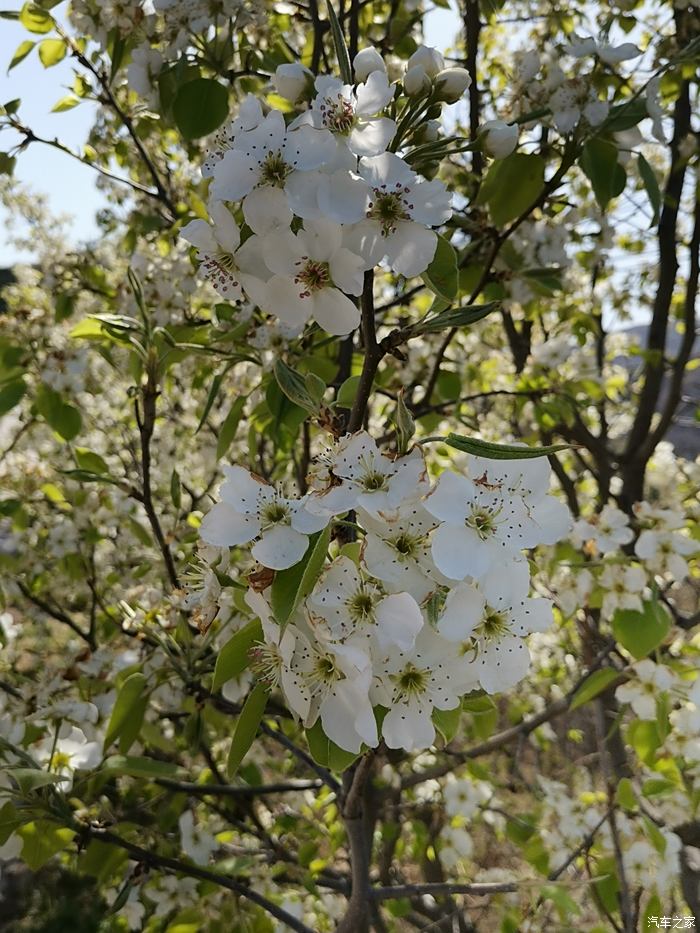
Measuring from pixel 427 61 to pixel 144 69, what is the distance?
74 centimetres

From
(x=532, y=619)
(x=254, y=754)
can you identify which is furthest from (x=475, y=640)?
(x=254, y=754)

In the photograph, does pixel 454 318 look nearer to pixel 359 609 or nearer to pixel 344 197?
pixel 344 197

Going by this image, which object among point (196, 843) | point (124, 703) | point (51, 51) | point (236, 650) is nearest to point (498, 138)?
point (236, 650)

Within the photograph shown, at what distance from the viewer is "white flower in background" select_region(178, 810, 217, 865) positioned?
1.44 meters

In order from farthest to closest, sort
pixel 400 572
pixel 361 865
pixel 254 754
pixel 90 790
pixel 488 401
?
pixel 488 401 → pixel 254 754 → pixel 90 790 → pixel 361 865 → pixel 400 572

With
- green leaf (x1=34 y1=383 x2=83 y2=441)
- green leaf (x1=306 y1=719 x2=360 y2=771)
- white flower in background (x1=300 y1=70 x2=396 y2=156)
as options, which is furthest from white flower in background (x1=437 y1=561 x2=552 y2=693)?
green leaf (x1=34 y1=383 x2=83 y2=441)

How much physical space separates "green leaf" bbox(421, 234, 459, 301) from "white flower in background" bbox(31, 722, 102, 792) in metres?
0.79

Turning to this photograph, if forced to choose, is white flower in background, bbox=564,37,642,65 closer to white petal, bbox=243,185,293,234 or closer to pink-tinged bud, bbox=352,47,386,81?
pink-tinged bud, bbox=352,47,386,81

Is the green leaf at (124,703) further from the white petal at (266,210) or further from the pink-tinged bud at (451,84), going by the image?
the pink-tinged bud at (451,84)

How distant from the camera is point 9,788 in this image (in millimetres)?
839

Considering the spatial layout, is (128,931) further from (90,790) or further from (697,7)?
(697,7)

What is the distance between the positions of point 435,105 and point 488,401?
6.43 feet

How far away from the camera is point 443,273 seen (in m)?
0.68

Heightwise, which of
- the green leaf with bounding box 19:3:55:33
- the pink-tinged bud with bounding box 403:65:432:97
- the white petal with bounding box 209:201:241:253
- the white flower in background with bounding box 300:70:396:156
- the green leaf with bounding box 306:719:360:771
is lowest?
the green leaf with bounding box 306:719:360:771
